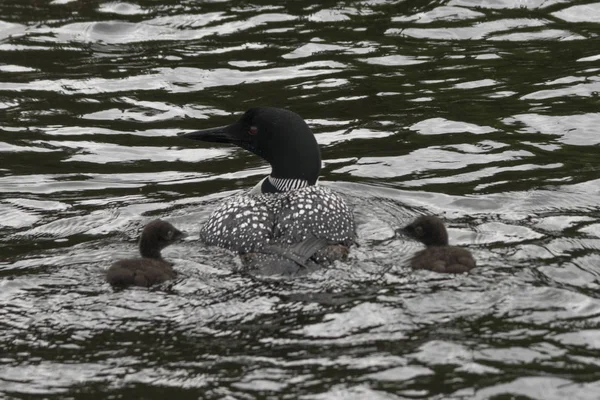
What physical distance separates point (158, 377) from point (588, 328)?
223cm

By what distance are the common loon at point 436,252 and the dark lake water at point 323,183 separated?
9 cm

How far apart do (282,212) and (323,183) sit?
161cm

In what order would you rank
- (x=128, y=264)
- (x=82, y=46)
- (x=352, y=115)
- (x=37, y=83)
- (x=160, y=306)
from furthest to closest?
(x=82, y=46) → (x=37, y=83) → (x=352, y=115) → (x=128, y=264) → (x=160, y=306)

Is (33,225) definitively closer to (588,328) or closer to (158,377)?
(158,377)

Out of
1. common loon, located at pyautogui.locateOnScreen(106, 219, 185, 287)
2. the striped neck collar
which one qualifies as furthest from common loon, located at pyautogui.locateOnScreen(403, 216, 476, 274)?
common loon, located at pyautogui.locateOnScreen(106, 219, 185, 287)

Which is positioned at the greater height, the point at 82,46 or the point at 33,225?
the point at 82,46

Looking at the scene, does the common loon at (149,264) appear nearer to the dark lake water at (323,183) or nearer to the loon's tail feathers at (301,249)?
the dark lake water at (323,183)

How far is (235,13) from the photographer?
1363cm

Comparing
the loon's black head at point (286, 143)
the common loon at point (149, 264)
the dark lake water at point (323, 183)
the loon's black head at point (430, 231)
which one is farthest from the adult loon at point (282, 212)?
the loon's black head at point (430, 231)

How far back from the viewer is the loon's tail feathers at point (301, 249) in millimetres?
6876

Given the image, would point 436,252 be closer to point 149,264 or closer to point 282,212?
point 282,212

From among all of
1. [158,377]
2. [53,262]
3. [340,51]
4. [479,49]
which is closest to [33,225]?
[53,262]

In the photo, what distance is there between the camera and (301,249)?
703 cm

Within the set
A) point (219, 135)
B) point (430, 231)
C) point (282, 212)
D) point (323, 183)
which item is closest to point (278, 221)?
point (282, 212)
